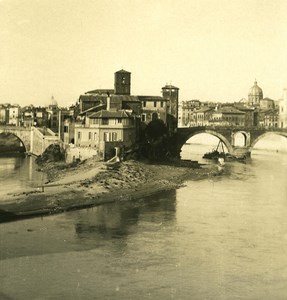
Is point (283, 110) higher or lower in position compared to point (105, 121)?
higher

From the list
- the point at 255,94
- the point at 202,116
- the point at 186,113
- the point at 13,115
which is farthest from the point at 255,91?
the point at 13,115

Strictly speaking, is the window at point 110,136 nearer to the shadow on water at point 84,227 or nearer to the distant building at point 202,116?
the shadow on water at point 84,227

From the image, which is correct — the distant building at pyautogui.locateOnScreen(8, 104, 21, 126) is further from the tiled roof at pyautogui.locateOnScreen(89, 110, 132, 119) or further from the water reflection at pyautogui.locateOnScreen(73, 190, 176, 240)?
the water reflection at pyautogui.locateOnScreen(73, 190, 176, 240)

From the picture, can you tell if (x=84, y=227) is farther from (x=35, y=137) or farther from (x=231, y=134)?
(x=231, y=134)

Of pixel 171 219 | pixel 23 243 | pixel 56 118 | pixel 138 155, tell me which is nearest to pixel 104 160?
pixel 138 155

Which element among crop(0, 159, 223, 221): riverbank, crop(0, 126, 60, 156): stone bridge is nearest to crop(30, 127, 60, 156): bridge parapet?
crop(0, 126, 60, 156): stone bridge
